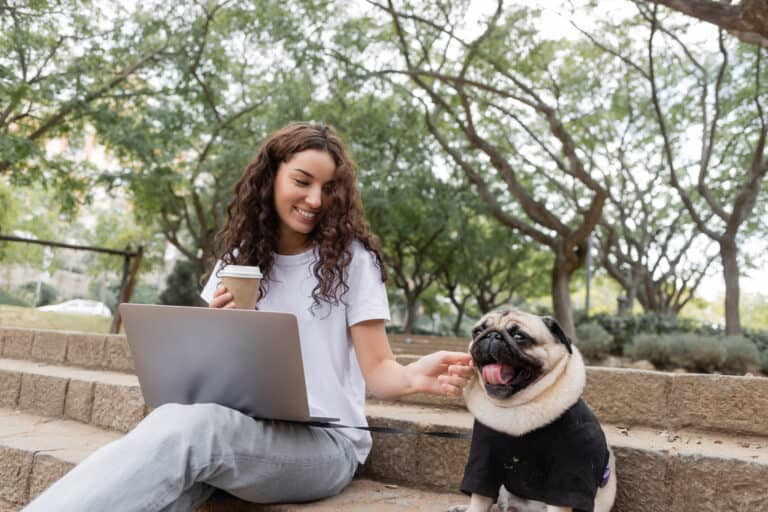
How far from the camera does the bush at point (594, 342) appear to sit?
1197 cm

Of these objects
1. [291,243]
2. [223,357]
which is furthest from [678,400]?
[223,357]

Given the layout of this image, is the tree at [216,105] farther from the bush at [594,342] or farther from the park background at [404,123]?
the bush at [594,342]

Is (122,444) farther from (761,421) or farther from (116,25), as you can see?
(116,25)

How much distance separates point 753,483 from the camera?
243cm

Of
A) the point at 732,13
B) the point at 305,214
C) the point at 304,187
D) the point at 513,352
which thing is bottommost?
the point at 513,352

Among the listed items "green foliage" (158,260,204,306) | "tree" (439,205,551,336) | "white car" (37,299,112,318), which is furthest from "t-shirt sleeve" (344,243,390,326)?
"green foliage" (158,260,204,306)

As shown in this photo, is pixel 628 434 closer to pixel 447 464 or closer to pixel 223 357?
pixel 447 464

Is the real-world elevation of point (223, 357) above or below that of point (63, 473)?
above

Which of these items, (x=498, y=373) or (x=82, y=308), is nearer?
(x=498, y=373)

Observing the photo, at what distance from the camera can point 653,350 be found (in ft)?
34.8

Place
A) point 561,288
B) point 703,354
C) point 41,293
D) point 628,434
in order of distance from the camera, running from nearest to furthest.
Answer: point 628,434 → point 41,293 → point 703,354 → point 561,288

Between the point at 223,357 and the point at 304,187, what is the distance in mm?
784

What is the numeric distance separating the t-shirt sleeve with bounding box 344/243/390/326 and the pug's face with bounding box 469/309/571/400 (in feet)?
1.65

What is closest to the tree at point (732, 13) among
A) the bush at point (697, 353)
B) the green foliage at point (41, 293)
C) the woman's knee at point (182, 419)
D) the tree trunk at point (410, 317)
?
the bush at point (697, 353)
